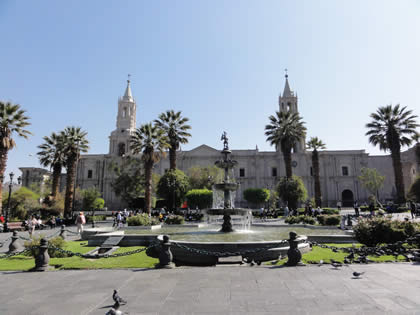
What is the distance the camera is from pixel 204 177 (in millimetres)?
40875

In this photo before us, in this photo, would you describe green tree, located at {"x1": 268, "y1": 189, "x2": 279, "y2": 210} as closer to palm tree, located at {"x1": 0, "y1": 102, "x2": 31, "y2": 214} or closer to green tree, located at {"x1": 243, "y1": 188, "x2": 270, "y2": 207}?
green tree, located at {"x1": 243, "y1": 188, "x2": 270, "y2": 207}

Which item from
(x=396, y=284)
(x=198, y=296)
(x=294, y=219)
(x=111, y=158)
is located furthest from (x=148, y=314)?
(x=111, y=158)

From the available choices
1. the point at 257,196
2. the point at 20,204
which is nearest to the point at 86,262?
the point at 20,204

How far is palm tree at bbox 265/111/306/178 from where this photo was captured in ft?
108

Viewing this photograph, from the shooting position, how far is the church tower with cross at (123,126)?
5175cm

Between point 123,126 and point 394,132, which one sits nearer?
point 394,132

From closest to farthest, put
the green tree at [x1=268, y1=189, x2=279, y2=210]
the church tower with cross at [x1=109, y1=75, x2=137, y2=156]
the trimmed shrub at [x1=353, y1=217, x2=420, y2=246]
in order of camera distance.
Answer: the trimmed shrub at [x1=353, y1=217, x2=420, y2=246]
the green tree at [x1=268, y1=189, x2=279, y2=210]
the church tower with cross at [x1=109, y1=75, x2=137, y2=156]

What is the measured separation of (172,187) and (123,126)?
974 inches

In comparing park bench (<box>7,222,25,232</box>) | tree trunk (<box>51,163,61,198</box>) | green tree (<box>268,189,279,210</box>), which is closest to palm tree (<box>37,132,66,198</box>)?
tree trunk (<box>51,163,61,198</box>)

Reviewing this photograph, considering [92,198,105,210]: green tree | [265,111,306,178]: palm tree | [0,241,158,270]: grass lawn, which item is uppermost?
[265,111,306,178]: palm tree

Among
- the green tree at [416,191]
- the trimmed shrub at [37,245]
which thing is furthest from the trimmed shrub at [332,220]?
the green tree at [416,191]

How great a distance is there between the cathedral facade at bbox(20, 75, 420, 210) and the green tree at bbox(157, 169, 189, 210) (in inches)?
652

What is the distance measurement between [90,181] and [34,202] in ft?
76.9

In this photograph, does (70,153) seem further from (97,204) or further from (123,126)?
(123,126)
